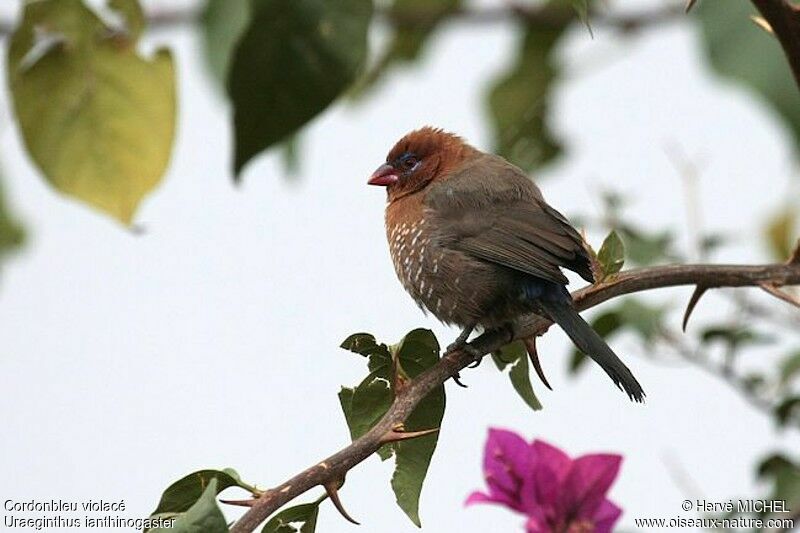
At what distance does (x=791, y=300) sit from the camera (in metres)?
2.55

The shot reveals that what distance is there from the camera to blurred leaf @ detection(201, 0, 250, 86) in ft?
9.68

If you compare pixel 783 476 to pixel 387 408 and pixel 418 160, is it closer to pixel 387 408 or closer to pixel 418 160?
pixel 387 408

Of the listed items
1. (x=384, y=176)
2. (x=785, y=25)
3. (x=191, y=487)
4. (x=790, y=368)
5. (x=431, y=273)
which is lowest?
(x=191, y=487)

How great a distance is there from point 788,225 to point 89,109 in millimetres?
2701

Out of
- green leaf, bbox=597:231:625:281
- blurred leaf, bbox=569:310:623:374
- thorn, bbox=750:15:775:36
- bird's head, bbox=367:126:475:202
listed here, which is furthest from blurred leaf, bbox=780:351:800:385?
bird's head, bbox=367:126:475:202

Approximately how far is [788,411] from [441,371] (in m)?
1.26

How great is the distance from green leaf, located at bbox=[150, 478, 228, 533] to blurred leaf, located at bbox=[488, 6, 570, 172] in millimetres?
3148

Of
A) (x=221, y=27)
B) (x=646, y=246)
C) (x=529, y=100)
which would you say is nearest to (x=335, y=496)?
(x=221, y=27)

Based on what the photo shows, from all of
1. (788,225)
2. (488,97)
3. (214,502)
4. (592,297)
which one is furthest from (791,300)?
(488,97)

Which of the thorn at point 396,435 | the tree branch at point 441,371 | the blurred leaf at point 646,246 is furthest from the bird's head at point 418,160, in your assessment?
the thorn at point 396,435

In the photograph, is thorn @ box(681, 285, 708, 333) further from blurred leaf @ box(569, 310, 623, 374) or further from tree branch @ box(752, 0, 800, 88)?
blurred leaf @ box(569, 310, 623, 374)

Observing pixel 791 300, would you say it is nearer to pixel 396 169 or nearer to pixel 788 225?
pixel 788 225

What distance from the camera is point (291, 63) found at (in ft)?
8.30

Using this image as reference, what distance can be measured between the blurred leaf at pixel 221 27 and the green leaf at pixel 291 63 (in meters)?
0.37
